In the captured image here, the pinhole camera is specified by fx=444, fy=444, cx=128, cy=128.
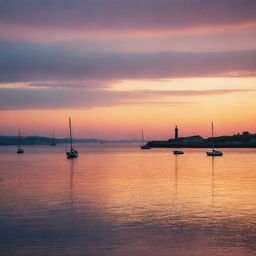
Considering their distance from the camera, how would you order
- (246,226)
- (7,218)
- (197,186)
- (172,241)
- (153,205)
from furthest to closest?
(197,186) → (153,205) → (7,218) → (246,226) → (172,241)

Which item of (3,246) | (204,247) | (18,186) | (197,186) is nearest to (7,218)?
(3,246)

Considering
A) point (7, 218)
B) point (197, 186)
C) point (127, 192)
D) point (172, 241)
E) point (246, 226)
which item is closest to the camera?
point (172, 241)

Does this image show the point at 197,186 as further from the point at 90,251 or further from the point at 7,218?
the point at 90,251

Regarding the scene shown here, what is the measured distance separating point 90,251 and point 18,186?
2825 cm

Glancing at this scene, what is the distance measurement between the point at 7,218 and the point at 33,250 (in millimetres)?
8165

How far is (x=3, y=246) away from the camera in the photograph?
69.0ft

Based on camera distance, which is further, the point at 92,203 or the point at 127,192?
the point at 127,192

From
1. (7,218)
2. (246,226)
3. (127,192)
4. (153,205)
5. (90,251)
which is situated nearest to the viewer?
(90,251)

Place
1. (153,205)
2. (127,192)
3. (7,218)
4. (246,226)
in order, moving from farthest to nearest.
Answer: (127,192) → (153,205) → (7,218) → (246,226)

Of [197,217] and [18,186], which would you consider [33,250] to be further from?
[18,186]

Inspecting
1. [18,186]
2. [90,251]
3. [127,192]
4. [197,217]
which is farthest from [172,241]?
[18,186]

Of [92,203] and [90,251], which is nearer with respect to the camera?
[90,251]

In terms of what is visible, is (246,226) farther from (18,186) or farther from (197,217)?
(18,186)

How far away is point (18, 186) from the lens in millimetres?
46625
